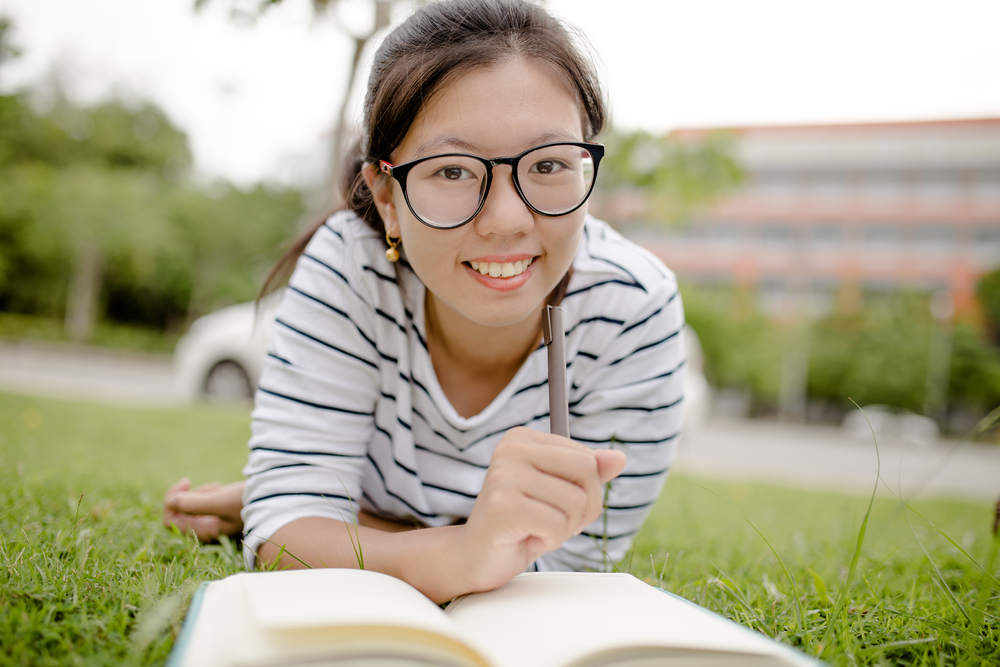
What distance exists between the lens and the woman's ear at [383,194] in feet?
4.97

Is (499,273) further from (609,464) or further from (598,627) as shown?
(598,627)

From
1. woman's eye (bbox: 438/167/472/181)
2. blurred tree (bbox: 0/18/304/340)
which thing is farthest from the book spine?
blurred tree (bbox: 0/18/304/340)

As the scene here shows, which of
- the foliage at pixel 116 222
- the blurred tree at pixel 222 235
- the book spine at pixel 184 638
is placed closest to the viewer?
the book spine at pixel 184 638

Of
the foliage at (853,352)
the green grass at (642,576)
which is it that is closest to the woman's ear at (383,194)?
the green grass at (642,576)

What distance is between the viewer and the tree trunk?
1920cm

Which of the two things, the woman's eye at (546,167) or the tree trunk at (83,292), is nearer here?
the woman's eye at (546,167)

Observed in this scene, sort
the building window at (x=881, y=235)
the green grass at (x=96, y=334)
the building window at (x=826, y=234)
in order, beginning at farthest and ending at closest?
the building window at (x=826, y=234)
the building window at (x=881, y=235)
the green grass at (x=96, y=334)

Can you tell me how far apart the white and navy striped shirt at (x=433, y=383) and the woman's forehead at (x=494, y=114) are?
0.43 m

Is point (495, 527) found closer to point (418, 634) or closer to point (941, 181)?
point (418, 634)

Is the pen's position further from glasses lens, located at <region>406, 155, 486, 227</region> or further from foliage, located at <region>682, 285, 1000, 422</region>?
foliage, located at <region>682, 285, 1000, 422</region>

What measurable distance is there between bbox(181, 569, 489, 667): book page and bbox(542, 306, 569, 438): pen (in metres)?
0.41

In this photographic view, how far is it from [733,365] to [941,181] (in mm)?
16388

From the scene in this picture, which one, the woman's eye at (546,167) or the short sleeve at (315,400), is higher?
the woman's eye at (546,167)

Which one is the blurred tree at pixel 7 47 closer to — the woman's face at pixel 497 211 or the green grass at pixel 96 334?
the woman's face at pixel 497 211
